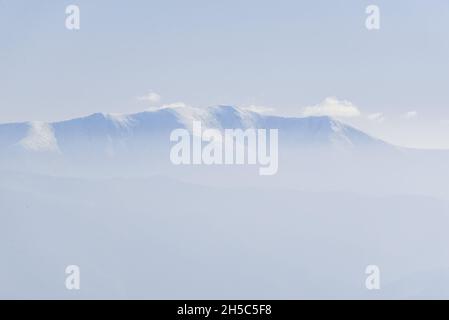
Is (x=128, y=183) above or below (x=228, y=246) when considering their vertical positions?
above

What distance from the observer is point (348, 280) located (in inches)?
179

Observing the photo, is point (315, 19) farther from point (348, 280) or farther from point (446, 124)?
point (348, 280)

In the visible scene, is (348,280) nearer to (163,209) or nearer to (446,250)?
(446,250)
